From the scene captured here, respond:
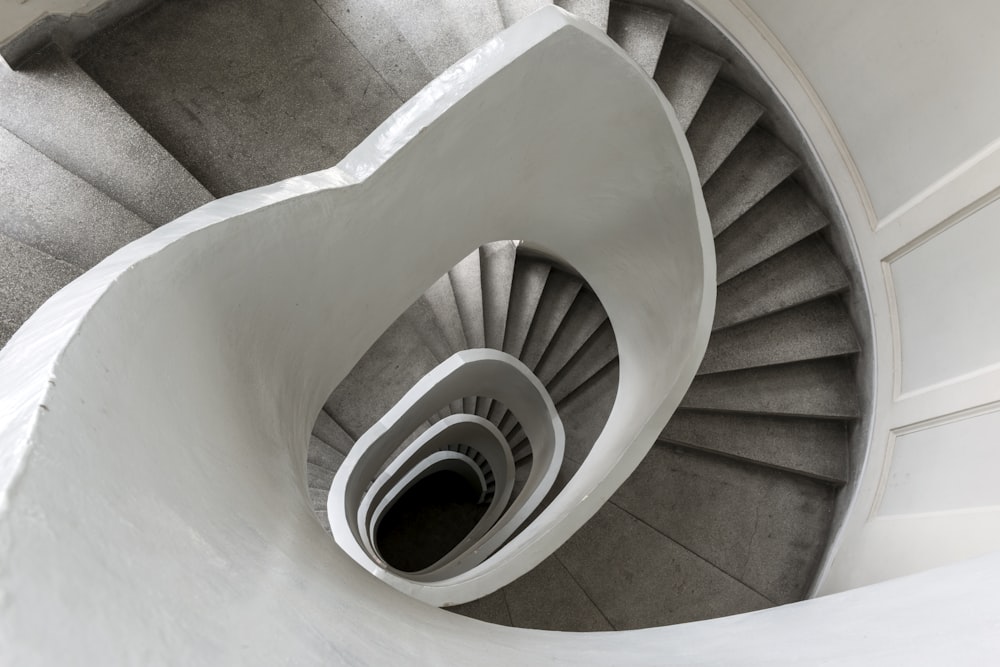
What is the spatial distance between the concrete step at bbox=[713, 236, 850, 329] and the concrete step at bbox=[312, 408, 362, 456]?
265cm

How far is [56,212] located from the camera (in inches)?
86.3

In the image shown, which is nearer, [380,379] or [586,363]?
[380,379]

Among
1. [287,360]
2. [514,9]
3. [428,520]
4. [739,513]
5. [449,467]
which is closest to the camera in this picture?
[287,360]

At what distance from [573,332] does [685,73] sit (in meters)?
2.11

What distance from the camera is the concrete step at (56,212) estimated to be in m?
2.15

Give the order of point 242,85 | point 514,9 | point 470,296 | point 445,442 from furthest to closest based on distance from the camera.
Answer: point 445,442, point 470,296, point 514,9, point 242,85

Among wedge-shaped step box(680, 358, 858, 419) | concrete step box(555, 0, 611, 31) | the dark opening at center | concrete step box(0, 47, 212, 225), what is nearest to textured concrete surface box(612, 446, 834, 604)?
wedge-shaped step box(680, 358, 858, 419)

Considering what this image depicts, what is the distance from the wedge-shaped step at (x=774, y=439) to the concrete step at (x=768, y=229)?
1.01m

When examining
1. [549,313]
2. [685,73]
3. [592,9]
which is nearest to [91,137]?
[592,9]

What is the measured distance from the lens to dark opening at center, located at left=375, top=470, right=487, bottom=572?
7496 millimetres

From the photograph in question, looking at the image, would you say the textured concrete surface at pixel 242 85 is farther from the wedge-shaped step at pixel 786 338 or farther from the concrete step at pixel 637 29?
the wedge-shaped step at pixel 786 338

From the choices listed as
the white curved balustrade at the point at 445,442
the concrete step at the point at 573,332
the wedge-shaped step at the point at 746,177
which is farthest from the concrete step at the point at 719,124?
the white curved balustrade at the point at 445,442

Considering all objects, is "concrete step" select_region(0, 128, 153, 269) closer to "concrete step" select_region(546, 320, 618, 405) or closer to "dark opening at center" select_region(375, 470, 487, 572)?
"concrete step" select_region(546, 320, 618, 405)

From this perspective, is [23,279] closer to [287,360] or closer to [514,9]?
[287,360]
